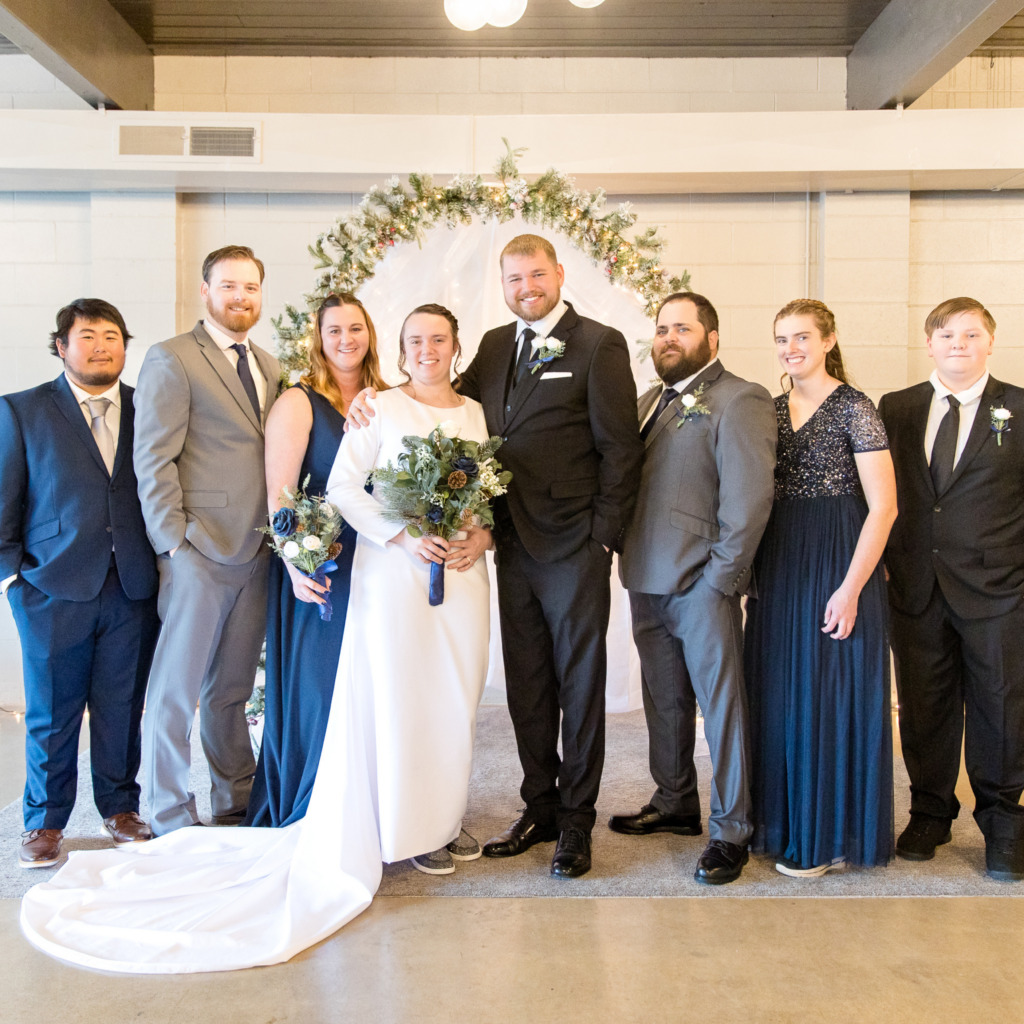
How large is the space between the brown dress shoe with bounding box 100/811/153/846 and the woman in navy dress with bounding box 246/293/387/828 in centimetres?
41

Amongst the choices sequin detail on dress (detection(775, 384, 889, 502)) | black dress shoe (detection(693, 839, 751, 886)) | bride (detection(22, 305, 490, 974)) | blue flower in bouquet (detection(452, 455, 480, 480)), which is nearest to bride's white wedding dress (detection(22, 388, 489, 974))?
bride (detection(22, 305, 490, 974))

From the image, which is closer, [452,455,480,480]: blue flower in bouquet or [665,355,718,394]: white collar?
[452,455,480,480]: blue flower in bouquet

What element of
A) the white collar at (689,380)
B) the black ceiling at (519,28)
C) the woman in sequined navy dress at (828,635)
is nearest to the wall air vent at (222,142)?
the black ceiling at (519,28)

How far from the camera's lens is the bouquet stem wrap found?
2.95m

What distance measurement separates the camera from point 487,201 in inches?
175

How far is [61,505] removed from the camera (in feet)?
10.7

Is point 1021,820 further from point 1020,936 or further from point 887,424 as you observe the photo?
point 887,424

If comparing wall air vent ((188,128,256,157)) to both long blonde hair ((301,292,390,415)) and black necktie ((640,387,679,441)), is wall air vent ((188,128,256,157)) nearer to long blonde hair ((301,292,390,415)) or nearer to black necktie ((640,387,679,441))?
long blonde hair ((301,292,390,415))

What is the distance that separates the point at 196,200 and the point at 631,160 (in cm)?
275

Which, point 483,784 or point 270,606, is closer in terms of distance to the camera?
point 270,606

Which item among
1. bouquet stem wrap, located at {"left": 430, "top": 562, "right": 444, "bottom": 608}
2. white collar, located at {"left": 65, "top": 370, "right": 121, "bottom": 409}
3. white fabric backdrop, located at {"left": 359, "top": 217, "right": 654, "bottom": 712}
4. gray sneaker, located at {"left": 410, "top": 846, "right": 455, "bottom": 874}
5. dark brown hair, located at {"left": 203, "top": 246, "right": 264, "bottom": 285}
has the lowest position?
gray sneaker, located at {"left": 410, "top": 846, "right": 455, "bottom": 874}

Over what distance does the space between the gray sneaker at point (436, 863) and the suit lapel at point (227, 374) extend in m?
1.61

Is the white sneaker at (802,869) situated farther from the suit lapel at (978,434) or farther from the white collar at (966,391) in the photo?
the white collar at (966,391)

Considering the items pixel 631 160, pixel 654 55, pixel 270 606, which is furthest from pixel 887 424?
pixel 654 55
